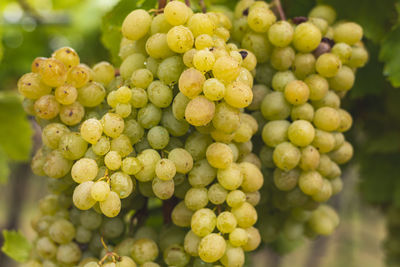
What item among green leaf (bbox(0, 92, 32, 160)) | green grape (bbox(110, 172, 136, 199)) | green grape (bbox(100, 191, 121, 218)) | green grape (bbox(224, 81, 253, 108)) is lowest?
green leaf (bbox(0, 92, 32, 160))

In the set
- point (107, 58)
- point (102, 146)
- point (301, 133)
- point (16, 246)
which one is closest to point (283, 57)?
point (301, 133)

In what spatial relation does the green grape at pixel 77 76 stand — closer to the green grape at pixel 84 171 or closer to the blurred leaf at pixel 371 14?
the green grape at pixel 84 171

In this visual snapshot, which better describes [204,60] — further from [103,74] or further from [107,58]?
[107,58]

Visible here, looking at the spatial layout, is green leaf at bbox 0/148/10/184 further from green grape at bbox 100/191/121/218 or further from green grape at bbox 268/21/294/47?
green grape at bbox 268/21/294/47

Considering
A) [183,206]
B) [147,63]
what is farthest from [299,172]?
[147,63]

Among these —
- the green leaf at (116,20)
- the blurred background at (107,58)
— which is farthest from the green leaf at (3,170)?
the green leaf at (116,20)

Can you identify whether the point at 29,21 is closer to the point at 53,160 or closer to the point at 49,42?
the point at 49,42

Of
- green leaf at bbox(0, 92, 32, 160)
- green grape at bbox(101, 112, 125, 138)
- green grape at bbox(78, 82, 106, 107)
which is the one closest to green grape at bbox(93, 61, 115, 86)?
green grape at bbox(78, 82, 106, 107)
